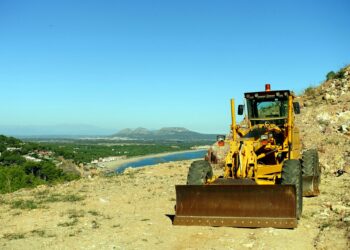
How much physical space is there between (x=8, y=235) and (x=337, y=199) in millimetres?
7729

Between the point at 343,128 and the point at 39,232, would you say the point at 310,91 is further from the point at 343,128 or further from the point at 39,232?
the point at 39,232

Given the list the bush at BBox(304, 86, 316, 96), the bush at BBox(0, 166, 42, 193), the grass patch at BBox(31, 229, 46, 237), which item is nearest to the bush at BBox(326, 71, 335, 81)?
the bush at BBox(304, 86, 316, 96)

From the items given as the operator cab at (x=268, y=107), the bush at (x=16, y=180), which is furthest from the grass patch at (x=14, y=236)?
the bush at (x=16, y=180)

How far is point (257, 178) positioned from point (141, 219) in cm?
287

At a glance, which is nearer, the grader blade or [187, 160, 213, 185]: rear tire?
the grader blade

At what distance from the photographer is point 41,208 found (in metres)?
10.8

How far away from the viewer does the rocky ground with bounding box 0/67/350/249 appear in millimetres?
7020

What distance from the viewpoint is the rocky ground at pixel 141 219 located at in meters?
7.02

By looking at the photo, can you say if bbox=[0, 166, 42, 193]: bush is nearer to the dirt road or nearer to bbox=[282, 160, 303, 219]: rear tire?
the dirt road

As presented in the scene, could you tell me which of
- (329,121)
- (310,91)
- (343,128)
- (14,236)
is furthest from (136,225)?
(310,91)

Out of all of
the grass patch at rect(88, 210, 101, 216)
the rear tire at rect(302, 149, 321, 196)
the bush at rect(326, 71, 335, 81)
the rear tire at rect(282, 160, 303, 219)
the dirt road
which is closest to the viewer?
the dirt road

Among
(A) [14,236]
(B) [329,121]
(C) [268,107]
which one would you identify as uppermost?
(C) [268,107]

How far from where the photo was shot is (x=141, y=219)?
360 inches

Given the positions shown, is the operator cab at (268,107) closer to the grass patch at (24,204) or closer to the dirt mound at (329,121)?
the dirt mound at (329,121)
